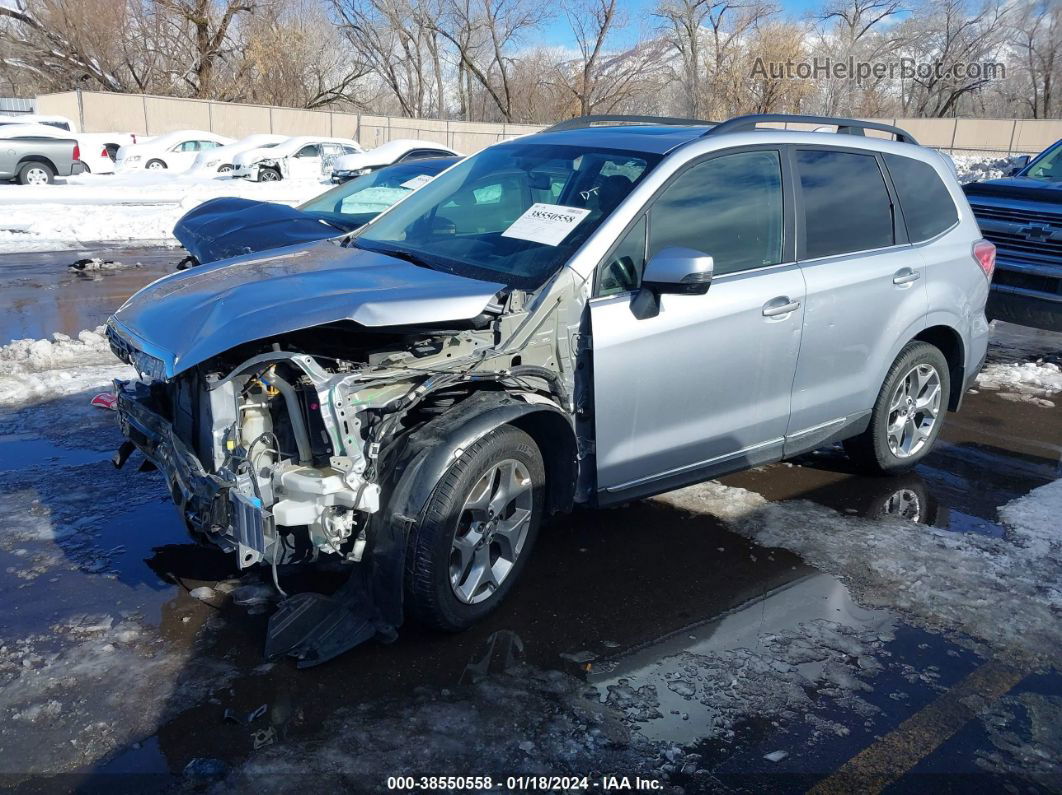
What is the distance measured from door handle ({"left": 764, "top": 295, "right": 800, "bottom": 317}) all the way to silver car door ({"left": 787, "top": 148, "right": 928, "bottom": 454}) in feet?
0.43

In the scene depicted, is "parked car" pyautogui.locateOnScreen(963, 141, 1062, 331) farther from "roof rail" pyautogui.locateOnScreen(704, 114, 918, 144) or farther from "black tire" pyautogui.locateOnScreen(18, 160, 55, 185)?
"black tire" pyautogui.locateOnScreen(18, 160, 55, 185)

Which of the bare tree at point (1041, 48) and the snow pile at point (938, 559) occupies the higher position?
the bare tree at point (1041, 48)

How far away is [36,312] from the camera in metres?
9.16

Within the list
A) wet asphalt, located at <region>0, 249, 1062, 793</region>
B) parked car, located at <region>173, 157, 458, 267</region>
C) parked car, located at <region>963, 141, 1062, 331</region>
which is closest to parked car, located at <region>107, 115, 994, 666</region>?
wet asphalt, located at <region>0, 249, 1062, 793</region>

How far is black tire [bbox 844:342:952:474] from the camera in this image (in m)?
5.22

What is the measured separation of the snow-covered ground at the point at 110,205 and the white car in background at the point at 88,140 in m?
0.33

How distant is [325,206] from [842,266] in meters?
5.96

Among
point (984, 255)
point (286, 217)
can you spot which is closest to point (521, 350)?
point (984, 255)

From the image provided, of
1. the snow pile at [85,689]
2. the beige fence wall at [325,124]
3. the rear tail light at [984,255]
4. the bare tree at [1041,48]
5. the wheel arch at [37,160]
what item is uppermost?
the bare tree at [1041,48]

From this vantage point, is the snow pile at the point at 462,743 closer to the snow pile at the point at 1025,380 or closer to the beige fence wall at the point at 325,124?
the snow pile at the point at 1025,380

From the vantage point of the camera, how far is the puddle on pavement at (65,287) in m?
8.64

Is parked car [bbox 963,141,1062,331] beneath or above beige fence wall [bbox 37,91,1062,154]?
beneath

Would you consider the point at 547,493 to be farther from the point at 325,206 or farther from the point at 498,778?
the point at 325,206

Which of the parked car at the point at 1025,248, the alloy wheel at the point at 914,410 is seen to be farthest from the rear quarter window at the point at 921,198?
the parked car at the point at 1025,248
